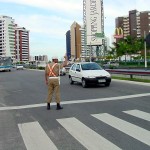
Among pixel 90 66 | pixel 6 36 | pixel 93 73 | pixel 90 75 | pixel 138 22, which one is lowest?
pixel 90 75

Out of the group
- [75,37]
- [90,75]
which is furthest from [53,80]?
[75,37]

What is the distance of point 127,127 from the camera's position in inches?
287

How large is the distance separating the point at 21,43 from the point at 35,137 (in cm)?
14049

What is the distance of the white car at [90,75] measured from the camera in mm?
18016

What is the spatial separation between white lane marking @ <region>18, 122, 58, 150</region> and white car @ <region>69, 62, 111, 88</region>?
10.1 m

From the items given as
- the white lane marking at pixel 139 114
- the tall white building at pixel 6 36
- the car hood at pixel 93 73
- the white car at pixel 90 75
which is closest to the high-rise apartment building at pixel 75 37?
the tall white building at pixel 6 36

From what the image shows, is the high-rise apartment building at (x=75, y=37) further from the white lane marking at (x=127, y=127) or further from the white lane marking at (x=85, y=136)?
the white lane marking at (x=85, y=136)

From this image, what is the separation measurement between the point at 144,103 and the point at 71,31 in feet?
333

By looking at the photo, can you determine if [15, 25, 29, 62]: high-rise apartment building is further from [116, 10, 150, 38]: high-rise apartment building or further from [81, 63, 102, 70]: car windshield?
[81, 63, 102, 70]: car windshield

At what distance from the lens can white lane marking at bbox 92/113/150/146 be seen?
6.33 metres

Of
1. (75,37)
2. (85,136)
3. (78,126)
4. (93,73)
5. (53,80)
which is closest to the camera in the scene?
(85,136)

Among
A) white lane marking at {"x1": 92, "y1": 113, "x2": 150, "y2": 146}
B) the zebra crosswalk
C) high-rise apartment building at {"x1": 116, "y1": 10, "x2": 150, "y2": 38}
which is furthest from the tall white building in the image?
the zebra crosswalk

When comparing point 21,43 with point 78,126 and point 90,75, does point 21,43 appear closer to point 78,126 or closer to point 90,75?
point 90,75

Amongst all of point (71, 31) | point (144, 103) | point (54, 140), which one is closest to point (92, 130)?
point (54, 140)
